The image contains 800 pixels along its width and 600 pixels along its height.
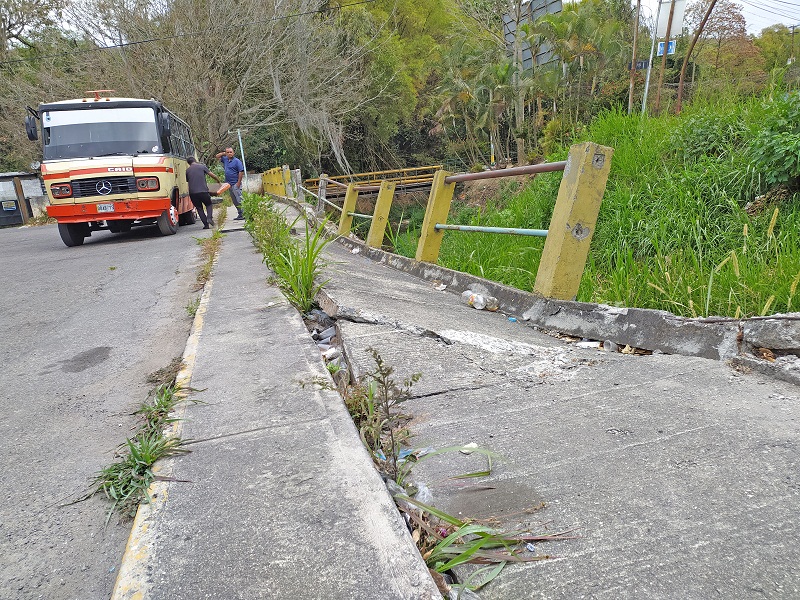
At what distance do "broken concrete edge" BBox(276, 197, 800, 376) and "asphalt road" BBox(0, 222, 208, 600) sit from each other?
217 centimetres

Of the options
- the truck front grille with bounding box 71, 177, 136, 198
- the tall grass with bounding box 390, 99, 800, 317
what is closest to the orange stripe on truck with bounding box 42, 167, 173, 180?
the truck front grille with bounding box 71, 177, 136, 198

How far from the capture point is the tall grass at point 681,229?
10.2 feet

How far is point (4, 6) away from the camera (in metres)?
25.3

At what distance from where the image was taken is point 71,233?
10.3 m

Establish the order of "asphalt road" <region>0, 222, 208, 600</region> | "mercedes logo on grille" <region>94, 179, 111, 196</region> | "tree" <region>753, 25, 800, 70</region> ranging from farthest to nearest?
"tree" <region>753, 25, 800, 70</region> < "mercedes logo on grille" <region>94, 179, 111, 196</region> < "asphalt road" <region>0, 222, 208, 600</region>

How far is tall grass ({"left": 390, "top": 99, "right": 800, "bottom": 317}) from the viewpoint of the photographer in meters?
3.10

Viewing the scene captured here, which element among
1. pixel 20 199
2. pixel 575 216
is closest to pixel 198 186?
pixel 575 216

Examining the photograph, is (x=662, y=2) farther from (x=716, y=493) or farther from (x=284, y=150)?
(x=284, y=150)

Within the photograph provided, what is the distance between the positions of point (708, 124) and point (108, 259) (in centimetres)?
796

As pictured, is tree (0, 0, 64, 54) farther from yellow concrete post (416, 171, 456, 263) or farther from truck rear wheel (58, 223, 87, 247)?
yellow concrete post (416, 171, 456, 263)

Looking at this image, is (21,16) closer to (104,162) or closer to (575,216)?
(104,162)

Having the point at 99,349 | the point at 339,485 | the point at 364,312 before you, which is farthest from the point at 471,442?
the point at 99,349

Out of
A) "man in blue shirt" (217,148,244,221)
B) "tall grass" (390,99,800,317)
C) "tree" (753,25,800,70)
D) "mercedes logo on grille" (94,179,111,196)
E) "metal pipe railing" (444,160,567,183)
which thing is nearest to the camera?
"tall grass" (390,99,800,317)

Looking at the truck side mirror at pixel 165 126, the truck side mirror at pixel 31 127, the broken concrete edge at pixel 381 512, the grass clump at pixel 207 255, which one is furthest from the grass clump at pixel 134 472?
the truck side mirror at pixel 31 127
